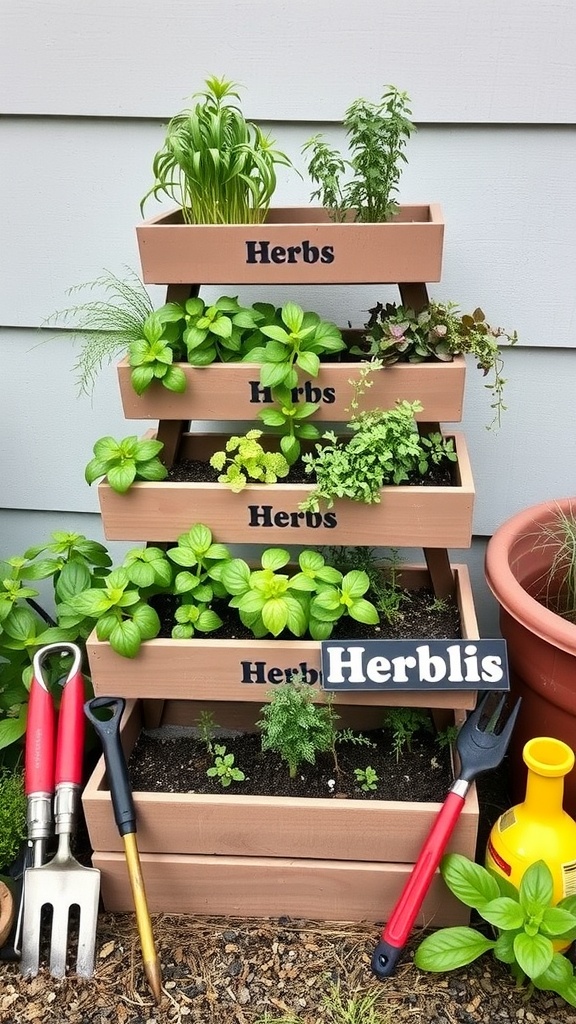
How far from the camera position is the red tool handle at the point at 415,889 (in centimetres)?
129

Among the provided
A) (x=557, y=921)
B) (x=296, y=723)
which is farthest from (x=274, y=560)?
(x=557, y=921)

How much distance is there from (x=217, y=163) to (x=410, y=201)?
0.51m

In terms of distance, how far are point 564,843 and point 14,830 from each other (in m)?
1.08

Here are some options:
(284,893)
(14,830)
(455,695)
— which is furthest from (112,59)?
(284,893)

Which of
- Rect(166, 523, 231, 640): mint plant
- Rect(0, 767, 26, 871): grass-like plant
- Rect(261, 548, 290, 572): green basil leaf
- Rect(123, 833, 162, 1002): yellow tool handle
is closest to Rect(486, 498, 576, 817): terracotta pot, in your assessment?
Rect(261, 548, 290, 572): green basil leaf

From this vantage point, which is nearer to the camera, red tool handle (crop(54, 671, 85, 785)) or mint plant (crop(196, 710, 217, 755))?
red tool handle (crop(54, 671, 85, 785))

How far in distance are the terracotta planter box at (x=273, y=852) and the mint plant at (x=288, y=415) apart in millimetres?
646

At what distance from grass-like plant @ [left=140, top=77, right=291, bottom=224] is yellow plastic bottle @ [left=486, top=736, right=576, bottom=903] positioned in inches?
43.8

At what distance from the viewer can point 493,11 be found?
1478mm

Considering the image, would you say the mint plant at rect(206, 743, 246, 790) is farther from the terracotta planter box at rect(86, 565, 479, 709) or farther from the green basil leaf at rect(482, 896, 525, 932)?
the green basil leaf at rect(482, 896, 525, 932)

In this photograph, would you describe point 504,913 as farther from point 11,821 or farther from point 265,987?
point 11,821

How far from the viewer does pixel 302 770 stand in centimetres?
152

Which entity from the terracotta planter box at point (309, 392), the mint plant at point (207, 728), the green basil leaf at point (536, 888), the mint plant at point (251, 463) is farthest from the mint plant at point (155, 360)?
the green basil leaf at point (536, 888)

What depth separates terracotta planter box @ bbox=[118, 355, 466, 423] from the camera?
1349 mm
